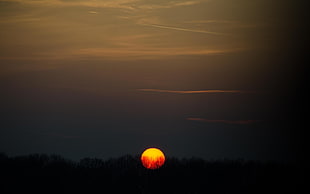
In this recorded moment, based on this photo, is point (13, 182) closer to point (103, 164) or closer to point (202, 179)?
point (103, 164)

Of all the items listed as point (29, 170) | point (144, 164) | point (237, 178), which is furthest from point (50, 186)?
point (237, 178)

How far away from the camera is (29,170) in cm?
5631

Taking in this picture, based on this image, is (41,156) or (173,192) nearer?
(173,192)

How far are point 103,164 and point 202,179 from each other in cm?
524

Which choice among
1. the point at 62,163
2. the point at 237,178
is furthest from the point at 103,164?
the point at 237,178

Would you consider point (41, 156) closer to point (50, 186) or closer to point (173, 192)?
point (50, 186)

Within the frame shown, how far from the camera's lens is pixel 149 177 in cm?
5616

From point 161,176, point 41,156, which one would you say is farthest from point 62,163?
point 161,176

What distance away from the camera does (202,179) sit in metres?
56.0

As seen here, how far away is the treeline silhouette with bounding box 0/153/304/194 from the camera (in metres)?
55.3

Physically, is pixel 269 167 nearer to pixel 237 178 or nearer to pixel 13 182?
pixel 237 178

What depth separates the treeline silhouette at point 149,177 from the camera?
55.3 metres

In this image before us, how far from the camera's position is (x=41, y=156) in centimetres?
5866

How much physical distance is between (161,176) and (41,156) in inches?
260
